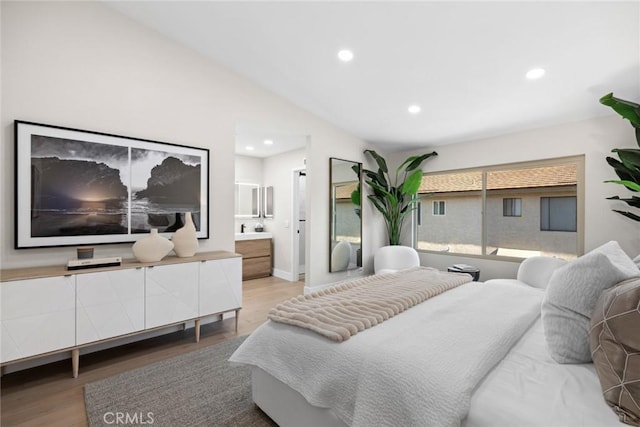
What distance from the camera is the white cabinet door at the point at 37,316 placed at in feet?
5.92

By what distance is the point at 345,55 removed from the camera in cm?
270

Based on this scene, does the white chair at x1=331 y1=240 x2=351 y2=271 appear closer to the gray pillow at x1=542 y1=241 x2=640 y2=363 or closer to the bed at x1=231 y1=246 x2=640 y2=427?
the bed at x1=231 y1=246 x2=640 y2=427

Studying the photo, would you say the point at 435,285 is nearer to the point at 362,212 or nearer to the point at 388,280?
the point at 388,280

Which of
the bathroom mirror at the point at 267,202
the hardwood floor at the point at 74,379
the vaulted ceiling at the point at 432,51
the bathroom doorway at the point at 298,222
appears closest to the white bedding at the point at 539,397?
the hardwood floor at the point at 74,379

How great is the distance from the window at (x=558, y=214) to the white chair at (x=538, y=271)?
95cm

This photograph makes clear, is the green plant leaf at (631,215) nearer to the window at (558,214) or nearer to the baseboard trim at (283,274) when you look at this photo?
the window at (558,214)

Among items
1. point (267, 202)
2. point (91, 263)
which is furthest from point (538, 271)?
point (267, 202)

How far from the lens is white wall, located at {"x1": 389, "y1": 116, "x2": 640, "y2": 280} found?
2.99m

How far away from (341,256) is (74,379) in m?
3.22

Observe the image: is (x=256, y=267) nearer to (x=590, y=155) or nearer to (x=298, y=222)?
(x=298, y=222)

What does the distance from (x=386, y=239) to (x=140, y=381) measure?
13.4ft

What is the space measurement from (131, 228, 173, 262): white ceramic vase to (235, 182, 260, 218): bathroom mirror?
302 cm

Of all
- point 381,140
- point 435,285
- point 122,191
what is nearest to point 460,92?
point 381,140

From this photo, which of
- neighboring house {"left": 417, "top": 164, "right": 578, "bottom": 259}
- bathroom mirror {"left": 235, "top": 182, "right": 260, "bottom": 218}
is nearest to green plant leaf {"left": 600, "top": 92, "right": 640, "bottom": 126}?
neighboring house {"left": 417, "top": 164, "right": 578, "bottom": 259}
